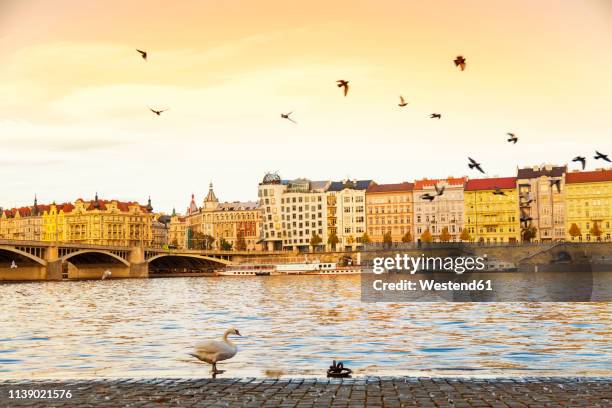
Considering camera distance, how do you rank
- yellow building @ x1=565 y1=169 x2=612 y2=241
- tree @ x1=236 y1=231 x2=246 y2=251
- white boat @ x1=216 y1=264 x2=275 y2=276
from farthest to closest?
tree @ x1=236 y1=231 x2=246 y2=251
white boat @ x1=216 y1=264 x2=275 y2=276
yellow building @ x1=565 y1=169 x2=612 y2=241

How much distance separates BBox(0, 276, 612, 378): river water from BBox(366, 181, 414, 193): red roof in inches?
4258

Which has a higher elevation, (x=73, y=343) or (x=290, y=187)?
(x=290, y=187)

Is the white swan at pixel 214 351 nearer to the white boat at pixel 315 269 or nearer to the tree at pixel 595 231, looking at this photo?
the white boat at pixel 315 269

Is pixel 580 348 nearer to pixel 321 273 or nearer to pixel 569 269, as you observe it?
pixel 569 269

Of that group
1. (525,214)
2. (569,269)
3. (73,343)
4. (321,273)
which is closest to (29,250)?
(321,273)

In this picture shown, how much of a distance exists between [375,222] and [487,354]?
133 meters

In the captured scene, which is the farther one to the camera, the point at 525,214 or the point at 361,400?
the point at 525,214

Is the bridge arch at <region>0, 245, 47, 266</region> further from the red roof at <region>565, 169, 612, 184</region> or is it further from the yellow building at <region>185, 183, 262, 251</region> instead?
the yellow building at <region>185, 183, 262, 251</region>

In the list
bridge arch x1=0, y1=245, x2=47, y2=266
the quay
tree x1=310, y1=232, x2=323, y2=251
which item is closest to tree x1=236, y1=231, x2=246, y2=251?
the quay

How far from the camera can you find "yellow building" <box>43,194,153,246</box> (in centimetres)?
18525

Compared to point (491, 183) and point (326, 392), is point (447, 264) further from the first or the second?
point (326, 392)

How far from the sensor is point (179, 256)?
13138 centimetres

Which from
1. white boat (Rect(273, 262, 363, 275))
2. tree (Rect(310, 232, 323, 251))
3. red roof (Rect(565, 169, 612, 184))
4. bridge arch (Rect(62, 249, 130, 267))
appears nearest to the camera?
bridge arch (Rect(62, 249, 130, 267))

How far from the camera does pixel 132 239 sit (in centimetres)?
19175
